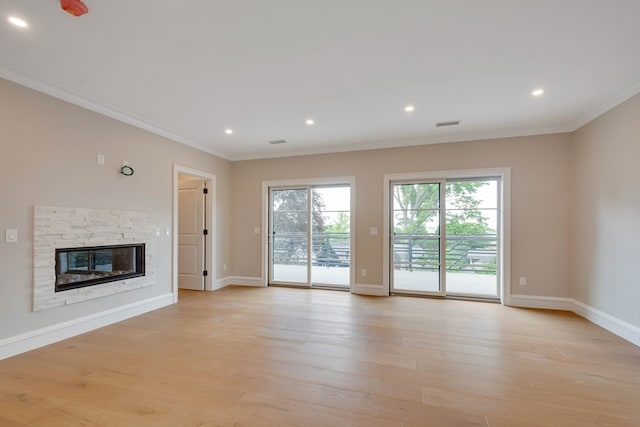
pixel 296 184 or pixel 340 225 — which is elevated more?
pixel 296 184

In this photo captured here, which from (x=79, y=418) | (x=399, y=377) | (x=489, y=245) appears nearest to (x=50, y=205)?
(x=79, y=418)

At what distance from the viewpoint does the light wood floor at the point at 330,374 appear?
6.28ft

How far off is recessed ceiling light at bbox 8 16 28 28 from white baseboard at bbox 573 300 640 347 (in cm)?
635

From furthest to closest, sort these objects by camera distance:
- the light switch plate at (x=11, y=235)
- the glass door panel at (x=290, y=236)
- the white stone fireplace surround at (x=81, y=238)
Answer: the glass door panel at (x=290, y=236) → the white stone fireplace surround at (x=81, y=238) → the light switch plate at (x=11, y=235)

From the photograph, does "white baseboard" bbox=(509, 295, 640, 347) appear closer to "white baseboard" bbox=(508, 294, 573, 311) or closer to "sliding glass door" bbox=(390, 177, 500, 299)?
"white baseboard" bbox=(508, 294, 573, 311)

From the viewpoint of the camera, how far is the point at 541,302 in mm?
4371

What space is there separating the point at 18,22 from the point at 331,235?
472 centimetres

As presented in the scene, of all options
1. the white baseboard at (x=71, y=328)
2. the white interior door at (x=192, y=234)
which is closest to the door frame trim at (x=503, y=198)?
the white interior door at (x=192, y=234)

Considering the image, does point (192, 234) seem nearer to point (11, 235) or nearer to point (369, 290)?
point (11, 235)

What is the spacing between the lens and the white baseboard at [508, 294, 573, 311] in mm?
4258

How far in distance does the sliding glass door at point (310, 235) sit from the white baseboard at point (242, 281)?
26cm

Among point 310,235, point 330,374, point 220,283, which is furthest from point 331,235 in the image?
point 330,374

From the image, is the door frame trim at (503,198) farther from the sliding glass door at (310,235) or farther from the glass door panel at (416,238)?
the sliding glass door at (310,235)

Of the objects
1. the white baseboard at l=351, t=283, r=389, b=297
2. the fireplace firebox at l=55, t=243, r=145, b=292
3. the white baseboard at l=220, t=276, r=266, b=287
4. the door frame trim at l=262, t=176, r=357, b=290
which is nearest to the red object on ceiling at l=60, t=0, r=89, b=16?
the fireplace firebox at l=55, t=243, r=145, b=292
